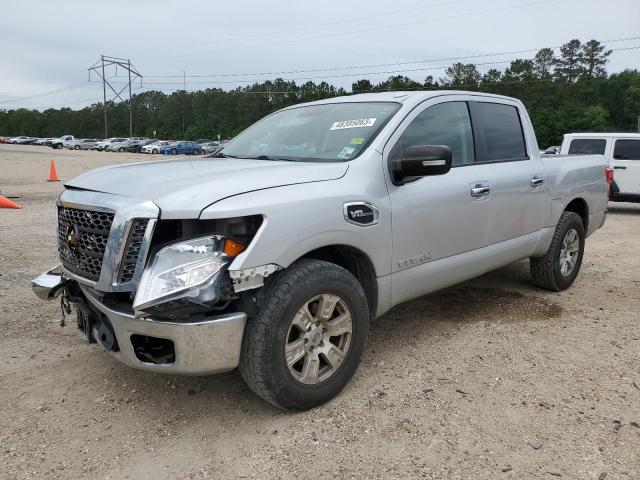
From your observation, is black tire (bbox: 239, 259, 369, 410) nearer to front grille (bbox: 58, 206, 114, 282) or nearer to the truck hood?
the truck hood

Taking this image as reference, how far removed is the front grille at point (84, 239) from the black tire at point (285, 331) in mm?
871

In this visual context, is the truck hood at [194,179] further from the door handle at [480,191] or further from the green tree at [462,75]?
the green tree at [462,75]

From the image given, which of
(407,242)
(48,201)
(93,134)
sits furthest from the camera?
(93,134)

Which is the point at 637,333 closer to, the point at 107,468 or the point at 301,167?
the point at 301,167

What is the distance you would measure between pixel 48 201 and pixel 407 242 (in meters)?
10.7

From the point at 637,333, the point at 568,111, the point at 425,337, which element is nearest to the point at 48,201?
the point at 425,337

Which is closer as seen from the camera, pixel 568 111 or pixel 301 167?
pixel 301 167

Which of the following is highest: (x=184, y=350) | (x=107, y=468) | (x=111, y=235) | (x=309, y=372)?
(x=111, y=235)

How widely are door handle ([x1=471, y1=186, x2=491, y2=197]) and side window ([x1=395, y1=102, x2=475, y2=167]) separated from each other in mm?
223

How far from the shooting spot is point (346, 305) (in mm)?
3160

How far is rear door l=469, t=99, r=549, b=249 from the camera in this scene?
439 centimetres

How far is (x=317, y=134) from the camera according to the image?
390 cm

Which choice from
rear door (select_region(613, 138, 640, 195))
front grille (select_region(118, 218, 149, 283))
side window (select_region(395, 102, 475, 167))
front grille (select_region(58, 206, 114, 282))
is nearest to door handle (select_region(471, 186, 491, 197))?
side window (select_region(395, 102, 475, 167))

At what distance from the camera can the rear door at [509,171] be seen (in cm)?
439
